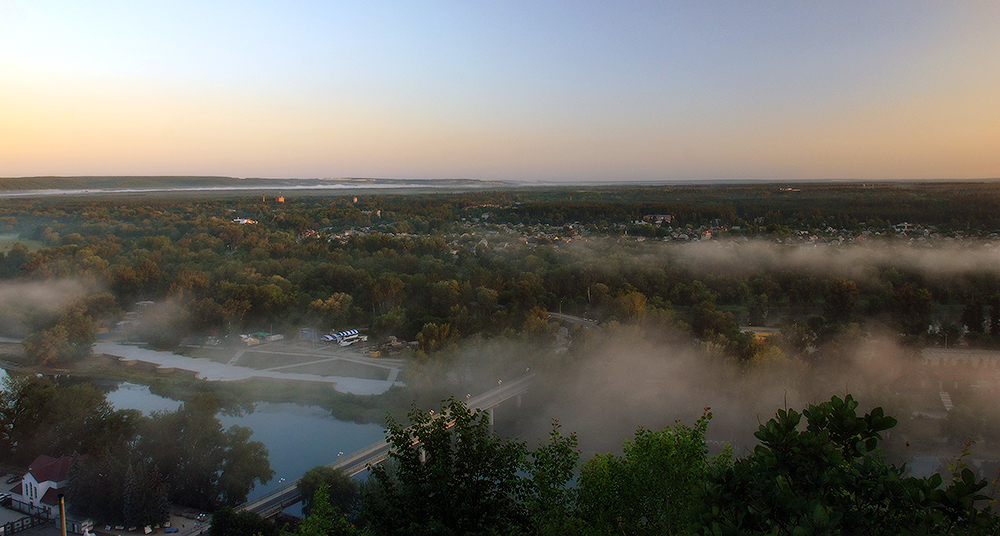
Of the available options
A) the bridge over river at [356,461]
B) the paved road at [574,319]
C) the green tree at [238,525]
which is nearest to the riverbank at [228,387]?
the bridge over river at [356,461]

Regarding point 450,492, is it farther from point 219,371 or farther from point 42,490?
point 219,371

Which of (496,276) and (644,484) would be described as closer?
(644,484)

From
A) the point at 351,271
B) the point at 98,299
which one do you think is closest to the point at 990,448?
the point at 351,271

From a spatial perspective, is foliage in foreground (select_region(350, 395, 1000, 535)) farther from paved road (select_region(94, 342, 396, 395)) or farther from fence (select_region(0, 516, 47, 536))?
paved road (select_region(94, 342, 396, 395))

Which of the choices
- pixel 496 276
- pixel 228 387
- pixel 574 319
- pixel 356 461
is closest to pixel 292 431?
pixel 356 461

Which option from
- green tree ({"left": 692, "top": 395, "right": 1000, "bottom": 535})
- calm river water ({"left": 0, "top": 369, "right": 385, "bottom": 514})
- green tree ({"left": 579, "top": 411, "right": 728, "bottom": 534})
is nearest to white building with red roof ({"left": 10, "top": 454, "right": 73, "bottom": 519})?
calm river water ({"left": 0, "top": 369, "right": 385, "bottom": 514})

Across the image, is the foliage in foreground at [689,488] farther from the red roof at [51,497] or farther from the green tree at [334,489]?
the red roof at [51,497]
